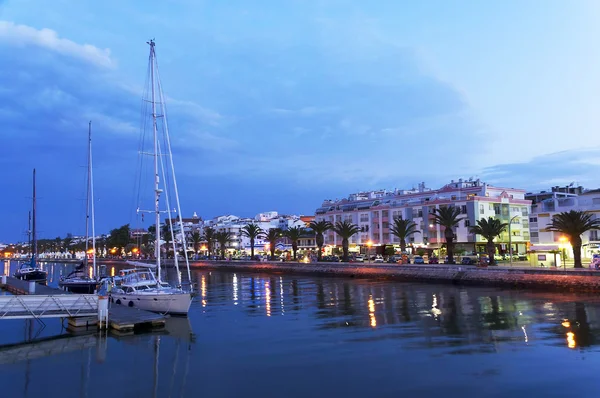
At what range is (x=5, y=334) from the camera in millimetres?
30375

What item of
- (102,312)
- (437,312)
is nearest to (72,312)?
(102,312)

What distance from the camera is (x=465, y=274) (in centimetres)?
5997

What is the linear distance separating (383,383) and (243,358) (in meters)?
7.30

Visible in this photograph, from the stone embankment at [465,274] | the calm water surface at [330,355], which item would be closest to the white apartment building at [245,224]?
the stone embankment at [465,274]

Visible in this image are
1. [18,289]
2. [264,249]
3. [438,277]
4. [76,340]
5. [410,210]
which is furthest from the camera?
[264,249]

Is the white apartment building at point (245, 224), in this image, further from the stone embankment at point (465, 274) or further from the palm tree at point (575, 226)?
the palm tree at point (575, 226)

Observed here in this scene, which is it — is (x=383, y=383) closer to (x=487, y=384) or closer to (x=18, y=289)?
(x=487, y=384)

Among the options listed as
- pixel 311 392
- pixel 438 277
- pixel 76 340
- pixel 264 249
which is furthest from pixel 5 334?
pixel 264 249

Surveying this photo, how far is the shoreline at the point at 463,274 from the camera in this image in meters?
47.7

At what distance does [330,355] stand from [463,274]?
41.3m

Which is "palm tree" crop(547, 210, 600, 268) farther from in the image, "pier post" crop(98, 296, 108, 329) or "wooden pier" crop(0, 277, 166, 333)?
"pier post" crop(98, 296, 108, 329)

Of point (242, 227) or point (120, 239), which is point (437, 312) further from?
point (120, 239)

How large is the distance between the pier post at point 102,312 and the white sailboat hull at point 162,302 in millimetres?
5822

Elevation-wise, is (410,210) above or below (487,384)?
above
